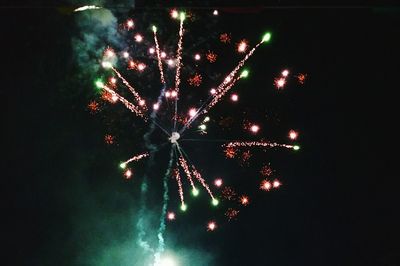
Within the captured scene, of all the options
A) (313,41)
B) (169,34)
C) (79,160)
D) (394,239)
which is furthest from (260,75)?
(394,239)

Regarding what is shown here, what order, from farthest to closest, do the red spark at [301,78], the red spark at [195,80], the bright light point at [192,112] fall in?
the red spark at [301,78], the red spark at [195,80], the bright light point at [192,112]

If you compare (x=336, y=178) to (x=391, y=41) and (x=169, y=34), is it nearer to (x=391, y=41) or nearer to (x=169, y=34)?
(x=391, y=41)

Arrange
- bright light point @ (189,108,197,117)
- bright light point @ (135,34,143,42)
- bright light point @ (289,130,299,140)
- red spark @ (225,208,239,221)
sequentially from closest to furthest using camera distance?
1. bright light point @ (135,34,143,42)
2. bright light point @ (189,108,197,117)
3. bright light point @ (289,130,299,140)
4. red spark @ (225,208,239,221)

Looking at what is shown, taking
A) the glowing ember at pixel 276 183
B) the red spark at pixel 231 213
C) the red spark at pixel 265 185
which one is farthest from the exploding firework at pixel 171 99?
the glowing ember at pixel 276 183

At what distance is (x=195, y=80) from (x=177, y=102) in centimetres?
70

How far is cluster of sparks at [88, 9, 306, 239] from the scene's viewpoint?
8.35 metres

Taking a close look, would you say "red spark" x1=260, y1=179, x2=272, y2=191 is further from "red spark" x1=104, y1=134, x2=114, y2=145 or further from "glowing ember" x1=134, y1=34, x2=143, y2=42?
"glowing ember" x1=134, y1=34, x2=143, y2=42

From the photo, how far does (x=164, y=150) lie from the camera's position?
8852 millimetres

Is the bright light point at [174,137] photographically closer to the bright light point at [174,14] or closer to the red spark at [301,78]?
the bright light point at [174,14]

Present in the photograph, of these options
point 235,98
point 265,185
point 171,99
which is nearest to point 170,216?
point 265,185

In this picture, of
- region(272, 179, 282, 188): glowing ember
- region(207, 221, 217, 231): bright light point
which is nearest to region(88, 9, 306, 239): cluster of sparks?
region(272, 179, 282, 188): glowing ember

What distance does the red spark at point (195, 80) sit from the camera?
8547mm

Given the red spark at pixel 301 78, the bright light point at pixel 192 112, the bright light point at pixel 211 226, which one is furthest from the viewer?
the bright light point at pixel 211 226

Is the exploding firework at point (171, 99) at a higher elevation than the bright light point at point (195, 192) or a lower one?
higher
